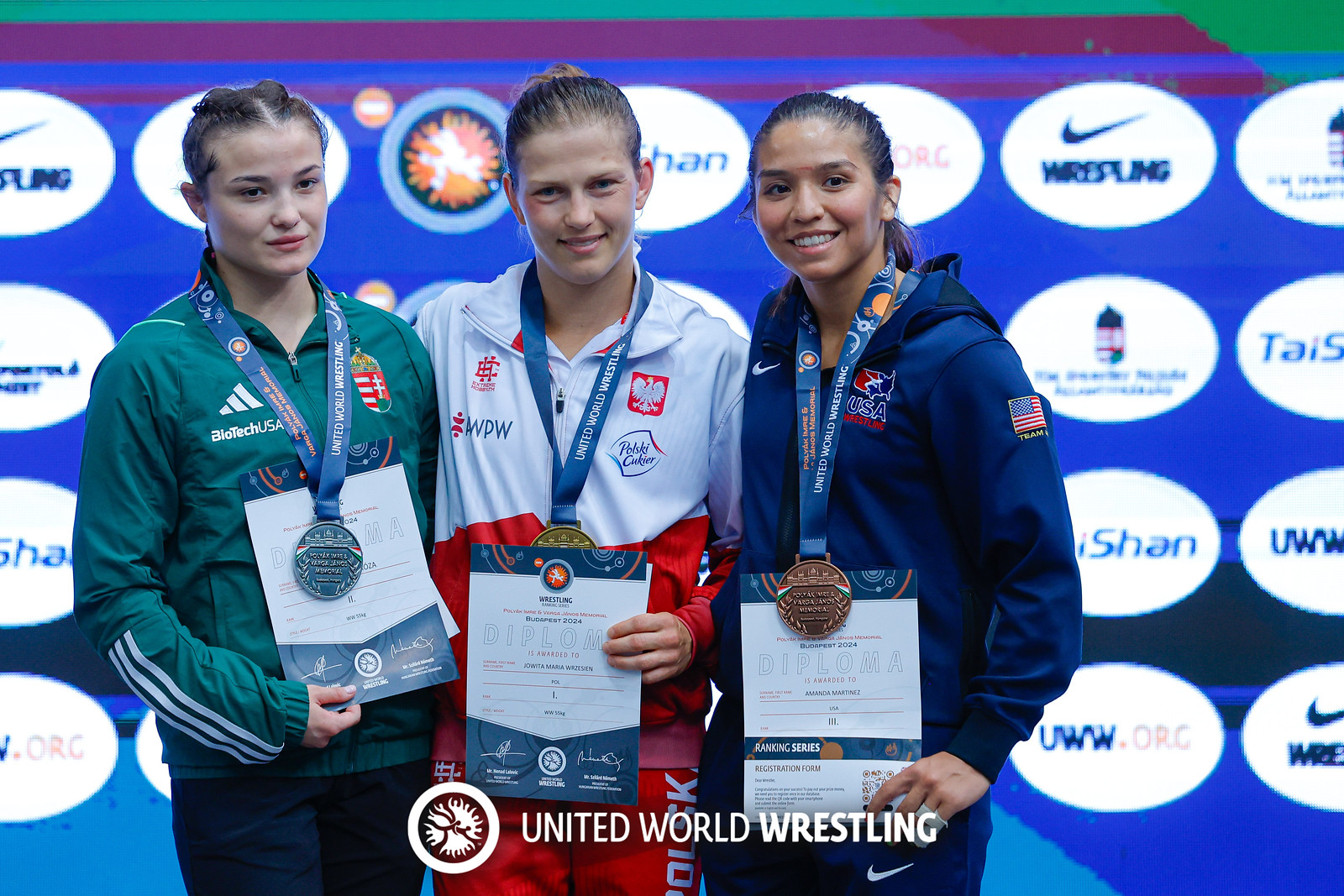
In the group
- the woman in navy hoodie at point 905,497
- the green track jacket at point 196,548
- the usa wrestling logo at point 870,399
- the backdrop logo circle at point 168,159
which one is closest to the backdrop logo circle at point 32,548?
the backdrop logo circle at point 168,159

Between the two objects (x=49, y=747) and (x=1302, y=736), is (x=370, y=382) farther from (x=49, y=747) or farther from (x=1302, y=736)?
(x=1302, y=736)

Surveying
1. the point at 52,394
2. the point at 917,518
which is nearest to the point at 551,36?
the point at 52,394

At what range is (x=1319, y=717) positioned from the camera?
2.99 meters

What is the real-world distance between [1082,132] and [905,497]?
6.40 feet

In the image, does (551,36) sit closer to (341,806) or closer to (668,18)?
(668,18)

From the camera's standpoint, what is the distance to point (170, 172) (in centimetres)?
293

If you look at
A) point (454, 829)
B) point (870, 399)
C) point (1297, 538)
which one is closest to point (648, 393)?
point (870, 399)

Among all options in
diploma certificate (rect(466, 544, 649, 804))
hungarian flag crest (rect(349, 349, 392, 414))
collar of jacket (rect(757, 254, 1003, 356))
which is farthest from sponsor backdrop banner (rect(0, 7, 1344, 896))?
diploma certificate (rect(466, 544, 649, 804))

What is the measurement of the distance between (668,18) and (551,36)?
362 mm

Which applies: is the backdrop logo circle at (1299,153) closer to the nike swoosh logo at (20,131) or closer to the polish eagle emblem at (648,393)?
the polish eagle emblem at (648,393)

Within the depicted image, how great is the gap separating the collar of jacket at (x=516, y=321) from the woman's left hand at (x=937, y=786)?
83cm

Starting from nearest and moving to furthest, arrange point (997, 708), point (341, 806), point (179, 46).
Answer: point (997, 708), point (341, 806), point (179, 46)

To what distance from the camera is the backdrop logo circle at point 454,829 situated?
1.66 metres
